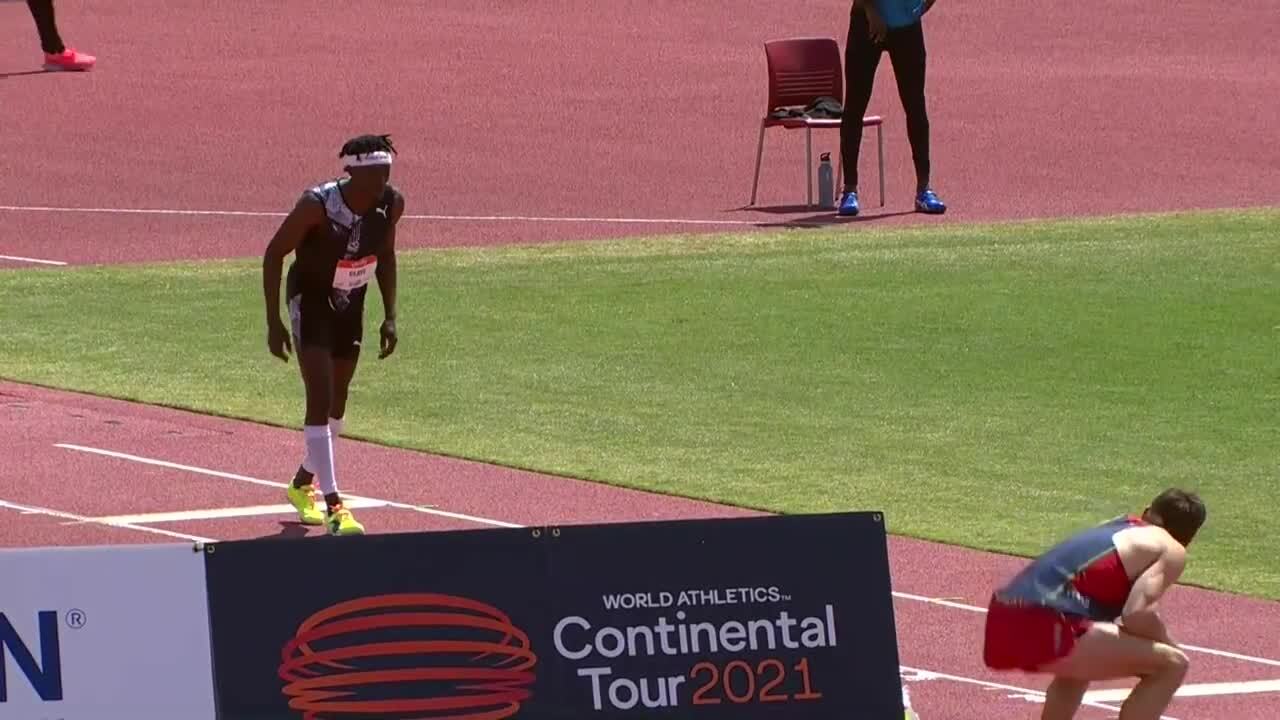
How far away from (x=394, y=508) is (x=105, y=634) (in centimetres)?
538

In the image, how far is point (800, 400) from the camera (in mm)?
17531

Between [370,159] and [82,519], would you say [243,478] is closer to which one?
[82,519]

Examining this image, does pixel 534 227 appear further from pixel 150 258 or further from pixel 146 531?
pixel 146 531

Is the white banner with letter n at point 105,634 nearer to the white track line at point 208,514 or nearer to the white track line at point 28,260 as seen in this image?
the white track line at point 208,514

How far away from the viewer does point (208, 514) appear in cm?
1398

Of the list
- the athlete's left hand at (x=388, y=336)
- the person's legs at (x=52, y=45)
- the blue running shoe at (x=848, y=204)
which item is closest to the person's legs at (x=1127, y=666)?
the athlete's left hand at (x=388, y=336)

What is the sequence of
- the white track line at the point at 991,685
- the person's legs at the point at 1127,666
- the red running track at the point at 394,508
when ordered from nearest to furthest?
the person's legs at the point at 1127,666
the white track line at the point at 991,685
the red running track at the point at 394,508

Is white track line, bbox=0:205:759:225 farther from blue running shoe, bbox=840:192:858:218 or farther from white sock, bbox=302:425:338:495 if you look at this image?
white sock, bbox=302:425:338:495

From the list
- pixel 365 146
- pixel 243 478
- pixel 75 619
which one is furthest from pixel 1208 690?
pixel 243 478

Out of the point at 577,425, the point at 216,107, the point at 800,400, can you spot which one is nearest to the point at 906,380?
the point at 800,400

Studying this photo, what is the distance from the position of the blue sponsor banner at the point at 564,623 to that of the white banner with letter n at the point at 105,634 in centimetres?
9

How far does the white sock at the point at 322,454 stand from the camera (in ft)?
43.6

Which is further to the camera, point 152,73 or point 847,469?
point 152,73

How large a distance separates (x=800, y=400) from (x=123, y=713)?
29.7 feet
